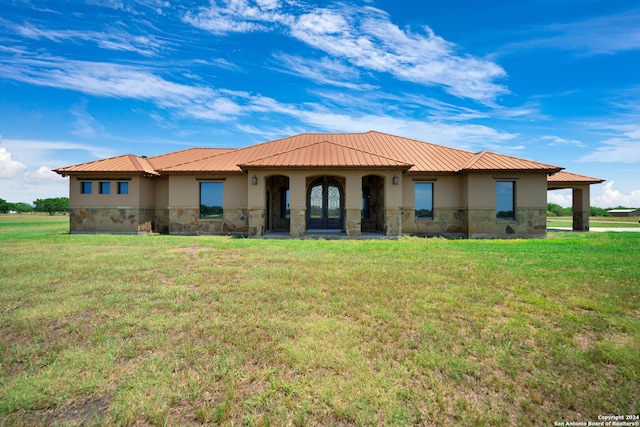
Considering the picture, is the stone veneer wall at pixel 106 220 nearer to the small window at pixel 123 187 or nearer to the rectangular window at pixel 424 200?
the small window at pixel 123 187

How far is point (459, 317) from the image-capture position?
4082 millimetres

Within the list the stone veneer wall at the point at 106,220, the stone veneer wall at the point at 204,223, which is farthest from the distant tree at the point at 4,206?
the stone veneer wall at the point at 204,223

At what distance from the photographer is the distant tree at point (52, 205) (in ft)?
284

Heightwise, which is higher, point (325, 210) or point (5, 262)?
point (325, 210)

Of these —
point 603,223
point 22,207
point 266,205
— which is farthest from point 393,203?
point 22,207

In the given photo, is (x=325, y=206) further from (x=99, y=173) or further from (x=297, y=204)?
(x=99, y=173)

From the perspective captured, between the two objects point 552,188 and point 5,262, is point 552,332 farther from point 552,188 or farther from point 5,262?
point 552,188

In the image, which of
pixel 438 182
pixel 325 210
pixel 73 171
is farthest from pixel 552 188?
pixel 73 171

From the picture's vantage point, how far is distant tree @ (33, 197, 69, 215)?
86562 mm

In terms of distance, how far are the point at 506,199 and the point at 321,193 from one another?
975 centimetres

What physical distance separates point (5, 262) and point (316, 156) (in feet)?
36.6

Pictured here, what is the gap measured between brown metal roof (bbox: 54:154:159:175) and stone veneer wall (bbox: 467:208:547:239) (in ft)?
58.4

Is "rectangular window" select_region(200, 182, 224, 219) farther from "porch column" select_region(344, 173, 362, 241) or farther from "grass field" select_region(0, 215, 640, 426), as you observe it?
"grass field" select_region(0, 215, 640, 426)

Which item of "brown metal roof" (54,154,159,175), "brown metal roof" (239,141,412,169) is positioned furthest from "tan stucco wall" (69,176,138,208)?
"brown metal roof" (239,141,412,169)
